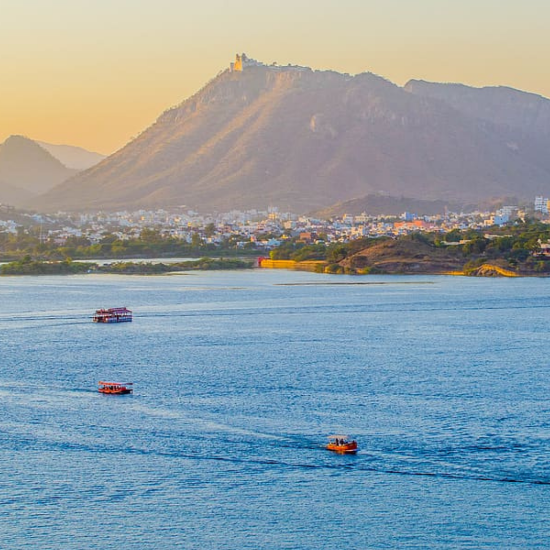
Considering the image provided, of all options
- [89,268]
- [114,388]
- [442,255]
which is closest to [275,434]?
[114,388]

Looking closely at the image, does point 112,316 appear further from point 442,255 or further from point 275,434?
point 442,255

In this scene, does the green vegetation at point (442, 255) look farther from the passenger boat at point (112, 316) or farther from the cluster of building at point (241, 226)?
the passenger boat at point (112, 316)

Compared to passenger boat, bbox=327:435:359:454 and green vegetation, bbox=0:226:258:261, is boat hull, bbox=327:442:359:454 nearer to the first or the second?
passenger boat, bbox=327:435:359:454

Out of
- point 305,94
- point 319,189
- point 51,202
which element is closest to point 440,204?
point 319,189

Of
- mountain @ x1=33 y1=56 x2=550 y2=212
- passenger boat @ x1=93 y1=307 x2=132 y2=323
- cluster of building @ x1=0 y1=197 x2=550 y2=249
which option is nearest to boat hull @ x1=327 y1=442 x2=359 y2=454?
passenger boat @ x1=93 y1=307 x2=132 y2=323

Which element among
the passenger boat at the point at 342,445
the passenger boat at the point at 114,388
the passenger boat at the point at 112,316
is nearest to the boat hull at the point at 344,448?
the passenger boat at the point at 342,445

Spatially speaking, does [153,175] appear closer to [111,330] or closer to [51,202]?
[51,202]
